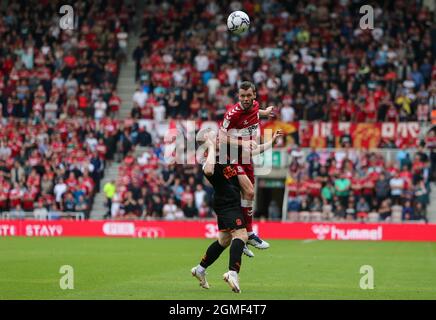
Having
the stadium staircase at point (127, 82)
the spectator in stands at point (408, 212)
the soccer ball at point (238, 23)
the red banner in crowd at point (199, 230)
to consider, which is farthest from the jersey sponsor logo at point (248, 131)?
the stadium staircase at point (127, 82)

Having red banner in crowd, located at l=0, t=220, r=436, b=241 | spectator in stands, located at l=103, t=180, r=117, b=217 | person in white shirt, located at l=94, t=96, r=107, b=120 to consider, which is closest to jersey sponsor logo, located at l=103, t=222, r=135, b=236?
red banner in crowd, located at l=0, t=220, r=436, b=241

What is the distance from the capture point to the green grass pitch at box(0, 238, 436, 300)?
556 inches

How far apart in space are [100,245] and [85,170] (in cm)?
876

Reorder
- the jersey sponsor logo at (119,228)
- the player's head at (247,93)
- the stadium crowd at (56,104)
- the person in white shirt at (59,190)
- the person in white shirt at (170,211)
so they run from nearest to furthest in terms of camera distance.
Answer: the player's head at (247,93)
the jersey sponsor logo at (119,228)
the person in white shirt at (170,211)
the person in white shirt at (59,190)
the stadium crowd at (56,104)

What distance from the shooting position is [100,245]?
27562mm

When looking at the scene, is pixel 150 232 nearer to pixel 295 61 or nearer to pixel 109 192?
pixel 109 192

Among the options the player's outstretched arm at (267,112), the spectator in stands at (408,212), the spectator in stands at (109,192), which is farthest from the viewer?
the spectator in stands at (109,192)

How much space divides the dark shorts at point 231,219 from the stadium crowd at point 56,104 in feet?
69.5

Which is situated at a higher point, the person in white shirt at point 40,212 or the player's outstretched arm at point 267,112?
A: the player's outstretched arm at point 267,112

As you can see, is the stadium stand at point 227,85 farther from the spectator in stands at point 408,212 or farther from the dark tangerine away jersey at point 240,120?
the dark tangerine away jersey at point 240,120

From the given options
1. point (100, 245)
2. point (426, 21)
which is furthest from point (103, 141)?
point (426, 21)

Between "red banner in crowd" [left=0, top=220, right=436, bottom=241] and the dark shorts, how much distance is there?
1749cm

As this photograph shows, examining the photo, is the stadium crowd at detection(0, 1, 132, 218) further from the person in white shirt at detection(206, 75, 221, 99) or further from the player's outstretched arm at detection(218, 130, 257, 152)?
the player's outstretched arm at detection(218, 130, 257, 152)

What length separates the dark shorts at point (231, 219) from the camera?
46.7 ft
